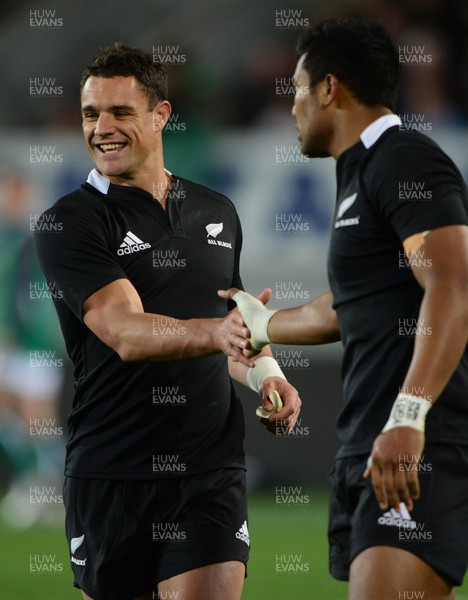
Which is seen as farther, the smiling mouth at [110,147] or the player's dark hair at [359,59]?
the smiling mouth at [110,147]

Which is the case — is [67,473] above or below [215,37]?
below

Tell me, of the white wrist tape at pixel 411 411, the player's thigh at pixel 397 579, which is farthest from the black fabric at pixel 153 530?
the white wrist tape at pixel 411 411

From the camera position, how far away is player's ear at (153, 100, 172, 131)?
4395mm

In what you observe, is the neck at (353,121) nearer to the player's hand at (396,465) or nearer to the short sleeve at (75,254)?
the player's hand at (396,465)

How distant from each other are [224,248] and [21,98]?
22.8 ft

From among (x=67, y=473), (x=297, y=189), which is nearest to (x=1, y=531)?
(x=297, y=189)

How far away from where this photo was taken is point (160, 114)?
14.6ft

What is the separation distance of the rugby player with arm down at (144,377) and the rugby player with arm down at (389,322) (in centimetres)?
61

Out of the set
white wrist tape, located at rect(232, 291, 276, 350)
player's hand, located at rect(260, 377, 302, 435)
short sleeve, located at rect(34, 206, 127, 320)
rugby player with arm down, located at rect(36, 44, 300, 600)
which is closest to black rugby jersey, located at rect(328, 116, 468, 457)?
white wrist tape, located at rect(232, 291, 276, 350)

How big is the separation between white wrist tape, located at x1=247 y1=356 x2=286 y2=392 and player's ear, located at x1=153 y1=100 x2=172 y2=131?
1.02m

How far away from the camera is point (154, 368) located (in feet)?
13.0

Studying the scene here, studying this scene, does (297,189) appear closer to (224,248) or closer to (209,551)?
(224,248)

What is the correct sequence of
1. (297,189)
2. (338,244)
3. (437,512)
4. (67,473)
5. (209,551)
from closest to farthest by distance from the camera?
1. (437,512)
2. (338,244)
3. (209,551)
4. (67,473)
5. (297,189)

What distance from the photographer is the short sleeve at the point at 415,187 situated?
2.90 meters
